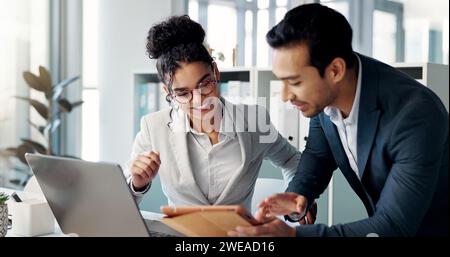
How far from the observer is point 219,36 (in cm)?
365

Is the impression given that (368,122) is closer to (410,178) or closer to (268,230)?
(410,178)

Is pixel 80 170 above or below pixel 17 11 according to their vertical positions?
below

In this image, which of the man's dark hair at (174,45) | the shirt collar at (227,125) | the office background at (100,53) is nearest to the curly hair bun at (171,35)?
the man's dark hair at (174,45)

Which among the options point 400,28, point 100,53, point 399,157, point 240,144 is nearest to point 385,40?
point 400,28

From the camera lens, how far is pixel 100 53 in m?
3.87

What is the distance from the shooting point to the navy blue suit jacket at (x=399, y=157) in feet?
3.45

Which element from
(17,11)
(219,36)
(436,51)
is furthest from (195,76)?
(17,11)

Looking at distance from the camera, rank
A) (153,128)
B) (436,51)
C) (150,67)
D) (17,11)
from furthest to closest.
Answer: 1. (150,67)
2. (17,11)
3. (436,51)
4. (153,128)

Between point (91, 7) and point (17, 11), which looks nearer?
point (17, 11)

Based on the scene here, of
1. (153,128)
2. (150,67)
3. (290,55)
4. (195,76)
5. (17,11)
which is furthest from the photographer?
(150,67)

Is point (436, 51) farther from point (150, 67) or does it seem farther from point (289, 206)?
point (150, 67)

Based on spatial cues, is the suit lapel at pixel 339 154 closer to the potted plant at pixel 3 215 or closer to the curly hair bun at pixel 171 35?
the curly hair bun at pixel 171 35
